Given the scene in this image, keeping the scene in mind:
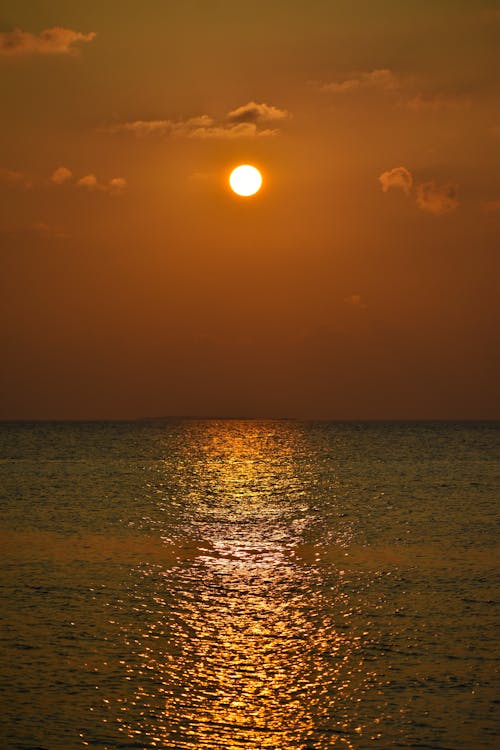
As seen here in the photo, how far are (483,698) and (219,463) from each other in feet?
321

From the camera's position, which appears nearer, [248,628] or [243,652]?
[243,652]

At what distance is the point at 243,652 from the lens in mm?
19906

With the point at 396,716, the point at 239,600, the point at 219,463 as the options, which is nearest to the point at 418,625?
the point at 239,600

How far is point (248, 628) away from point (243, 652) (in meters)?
2.32

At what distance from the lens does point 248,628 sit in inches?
875

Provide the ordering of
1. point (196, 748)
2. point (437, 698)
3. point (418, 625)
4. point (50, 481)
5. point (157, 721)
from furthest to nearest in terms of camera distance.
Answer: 1. point (50, 481)
2. point (418, 625)
3. point (437, 698)
4. point (157, 721)
5. point (196, 748)

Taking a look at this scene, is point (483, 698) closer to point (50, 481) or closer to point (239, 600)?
point (239, 600)

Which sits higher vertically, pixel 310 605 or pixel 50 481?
pixel 50 481

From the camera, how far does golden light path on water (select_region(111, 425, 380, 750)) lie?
15.5 meters

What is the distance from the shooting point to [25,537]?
39.0 m

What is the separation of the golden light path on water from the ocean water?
0.06 meters

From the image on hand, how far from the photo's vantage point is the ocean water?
51.7 ft

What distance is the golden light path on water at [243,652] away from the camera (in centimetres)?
1548

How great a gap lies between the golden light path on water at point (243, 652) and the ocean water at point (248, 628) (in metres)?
0.06
